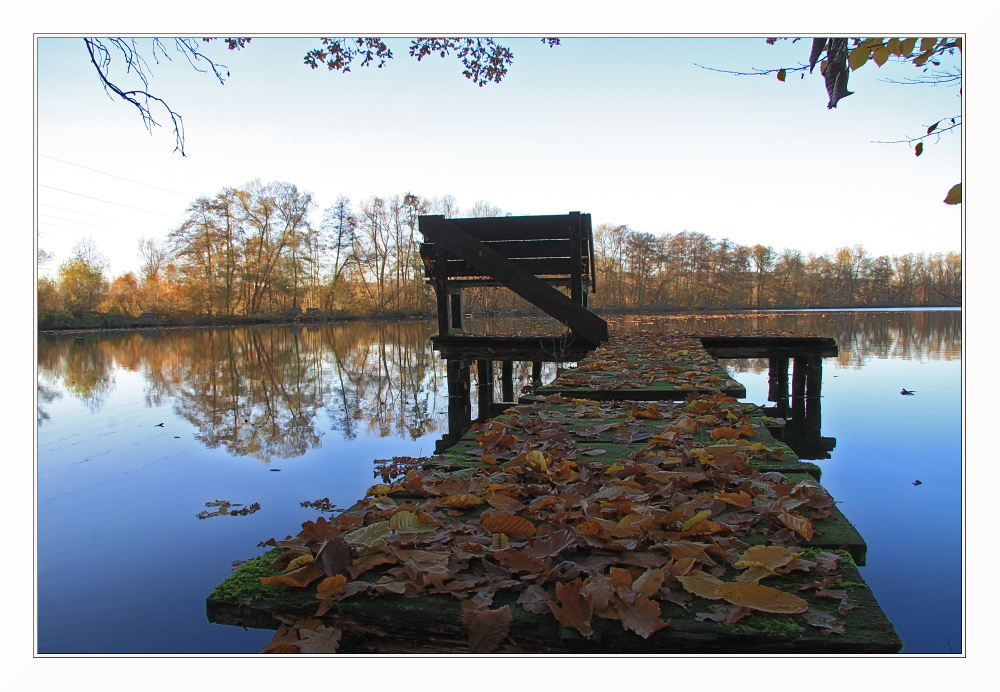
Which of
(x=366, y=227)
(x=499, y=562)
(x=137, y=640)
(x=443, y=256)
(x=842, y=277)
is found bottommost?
(x=137, y=640)

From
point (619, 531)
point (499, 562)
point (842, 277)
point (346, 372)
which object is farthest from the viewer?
point (842, 277)

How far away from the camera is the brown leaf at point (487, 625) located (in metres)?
1.21

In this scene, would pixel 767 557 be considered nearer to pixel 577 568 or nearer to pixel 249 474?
pixel 577 568

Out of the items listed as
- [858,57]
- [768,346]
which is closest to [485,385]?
[768,346]

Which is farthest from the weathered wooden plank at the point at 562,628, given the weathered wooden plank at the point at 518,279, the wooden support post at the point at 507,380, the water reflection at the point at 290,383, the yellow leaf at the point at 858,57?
the wooden support post at the point at 507,380

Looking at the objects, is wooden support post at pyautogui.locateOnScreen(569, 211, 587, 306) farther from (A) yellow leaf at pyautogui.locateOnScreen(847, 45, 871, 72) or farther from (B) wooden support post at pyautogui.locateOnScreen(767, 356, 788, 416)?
(A) yellow leaf at pyautogui.locateOnScreen(847, 45, 871, 72)

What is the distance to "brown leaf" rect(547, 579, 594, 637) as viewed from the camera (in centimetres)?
117

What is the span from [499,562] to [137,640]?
3.06 metres

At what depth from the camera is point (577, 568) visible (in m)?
1.38

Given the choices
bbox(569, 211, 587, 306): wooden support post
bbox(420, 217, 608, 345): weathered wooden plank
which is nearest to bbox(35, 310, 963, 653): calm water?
bbox(420, 217, 608, 345): weathered wooden plank

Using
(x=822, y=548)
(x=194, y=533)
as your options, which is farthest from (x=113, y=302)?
(x=822, y=548)

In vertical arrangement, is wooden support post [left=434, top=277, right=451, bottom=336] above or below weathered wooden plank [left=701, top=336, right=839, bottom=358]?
above
